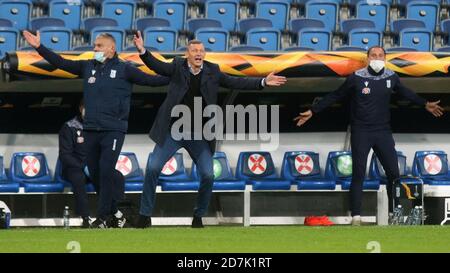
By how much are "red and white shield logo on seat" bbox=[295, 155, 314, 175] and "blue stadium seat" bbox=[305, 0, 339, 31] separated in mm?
2904

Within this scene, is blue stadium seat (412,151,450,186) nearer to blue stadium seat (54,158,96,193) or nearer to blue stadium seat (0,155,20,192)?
blue stadium seat (54,158,96,193)

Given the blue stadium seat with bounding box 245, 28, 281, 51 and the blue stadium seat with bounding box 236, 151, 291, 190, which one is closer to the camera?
the blue stadium seat with bounding box 236, 151, 291, 190

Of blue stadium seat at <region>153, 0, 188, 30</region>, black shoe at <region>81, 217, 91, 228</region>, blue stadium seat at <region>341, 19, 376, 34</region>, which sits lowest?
black shoe at <region>81, 217, 91, 228</region>

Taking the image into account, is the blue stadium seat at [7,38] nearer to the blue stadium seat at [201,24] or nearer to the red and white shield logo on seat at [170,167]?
the blue stadium seat at [201,24]

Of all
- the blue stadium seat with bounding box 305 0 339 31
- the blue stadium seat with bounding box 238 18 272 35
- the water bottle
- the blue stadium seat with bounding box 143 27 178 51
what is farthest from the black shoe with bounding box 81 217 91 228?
the blue stadium seat with bounding box 305 0 339 31

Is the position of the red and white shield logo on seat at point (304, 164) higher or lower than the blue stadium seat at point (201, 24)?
lower

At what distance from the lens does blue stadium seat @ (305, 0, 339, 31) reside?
18.0m

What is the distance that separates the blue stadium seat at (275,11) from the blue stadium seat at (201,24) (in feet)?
2.73

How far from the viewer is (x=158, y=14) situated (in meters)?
17.7

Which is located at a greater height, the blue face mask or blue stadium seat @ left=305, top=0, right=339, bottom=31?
blue stadium seat @ left=305, top=0, right=339, bottom=31

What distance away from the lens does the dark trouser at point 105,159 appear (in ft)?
40.4

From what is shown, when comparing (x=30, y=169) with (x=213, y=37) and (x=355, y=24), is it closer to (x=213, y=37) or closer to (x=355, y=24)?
(x=213, y=37)

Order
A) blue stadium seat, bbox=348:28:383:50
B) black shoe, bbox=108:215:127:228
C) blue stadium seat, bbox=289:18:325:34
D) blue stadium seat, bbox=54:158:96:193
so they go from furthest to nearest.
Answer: blue stadium seat, bbox=289:18:325:34, blue stadium seat, bbox=348:28:383:50, blue stadium seat, bbox=54:158:96:193, black shoe, bbox=108:215:127:228

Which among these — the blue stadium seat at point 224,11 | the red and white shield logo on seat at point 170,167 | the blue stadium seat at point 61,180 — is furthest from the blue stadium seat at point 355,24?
the blue stadium seat at point 61,180
